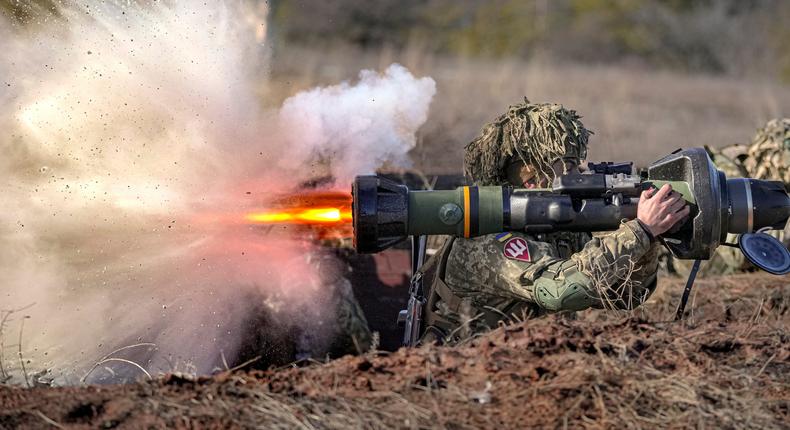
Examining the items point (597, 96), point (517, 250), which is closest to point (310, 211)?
point (517, 250)

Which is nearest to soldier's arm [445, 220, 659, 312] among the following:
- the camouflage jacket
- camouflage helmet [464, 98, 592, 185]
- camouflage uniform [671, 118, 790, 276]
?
the camouflage jacket

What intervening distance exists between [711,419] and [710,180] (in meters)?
1.26

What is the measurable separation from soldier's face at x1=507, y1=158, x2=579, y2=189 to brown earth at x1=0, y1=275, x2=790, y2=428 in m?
1.02

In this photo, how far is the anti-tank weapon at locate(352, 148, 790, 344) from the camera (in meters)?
4.03

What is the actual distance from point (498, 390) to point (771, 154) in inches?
219

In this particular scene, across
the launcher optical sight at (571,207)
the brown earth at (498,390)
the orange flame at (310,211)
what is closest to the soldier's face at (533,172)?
the launcher optical sight at (571,207)

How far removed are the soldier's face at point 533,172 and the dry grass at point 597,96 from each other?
513 centimetres

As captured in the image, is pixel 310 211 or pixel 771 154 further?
pixel 771 154

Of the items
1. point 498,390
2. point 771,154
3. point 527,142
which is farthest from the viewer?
point 771,154

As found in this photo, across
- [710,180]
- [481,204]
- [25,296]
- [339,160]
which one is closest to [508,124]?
[481,204]

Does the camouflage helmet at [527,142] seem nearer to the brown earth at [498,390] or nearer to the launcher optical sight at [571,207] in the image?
the launcher optical sight at [571,207]

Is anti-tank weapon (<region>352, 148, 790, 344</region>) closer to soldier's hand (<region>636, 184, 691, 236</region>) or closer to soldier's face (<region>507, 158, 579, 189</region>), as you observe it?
soldier's hand (<region>636, 184, 691, 236</region>)

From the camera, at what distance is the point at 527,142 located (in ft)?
15.1

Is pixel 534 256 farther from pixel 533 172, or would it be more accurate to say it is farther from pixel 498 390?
pixel 498 390
